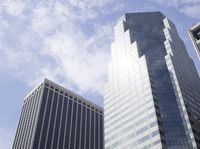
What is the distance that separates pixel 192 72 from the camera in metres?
157

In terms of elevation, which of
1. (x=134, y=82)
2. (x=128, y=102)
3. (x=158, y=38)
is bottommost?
(x=128, y=102)

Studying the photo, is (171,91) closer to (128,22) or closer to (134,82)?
(134,82)

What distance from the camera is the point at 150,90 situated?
4998 inches

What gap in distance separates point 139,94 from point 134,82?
381 inches

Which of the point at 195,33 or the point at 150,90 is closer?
the point at 195,33

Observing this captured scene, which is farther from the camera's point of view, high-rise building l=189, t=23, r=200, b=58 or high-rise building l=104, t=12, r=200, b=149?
high-rise building l=104, t=12, r=200, b=149

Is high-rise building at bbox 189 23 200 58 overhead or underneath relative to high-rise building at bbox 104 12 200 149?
underneath

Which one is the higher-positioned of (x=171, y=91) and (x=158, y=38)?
(x=158, y=38)

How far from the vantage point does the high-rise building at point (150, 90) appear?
114 m

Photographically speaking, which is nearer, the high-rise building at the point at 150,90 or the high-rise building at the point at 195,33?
the high-rise building at the point at 195,33

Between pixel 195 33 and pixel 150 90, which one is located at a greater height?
pixel 150 90

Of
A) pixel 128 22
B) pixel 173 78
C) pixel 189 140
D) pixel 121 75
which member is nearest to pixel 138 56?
pixel 121 75

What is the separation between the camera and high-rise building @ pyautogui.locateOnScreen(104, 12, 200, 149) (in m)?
114

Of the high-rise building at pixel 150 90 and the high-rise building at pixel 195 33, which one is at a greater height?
the high-rise building at pixel 150 90
